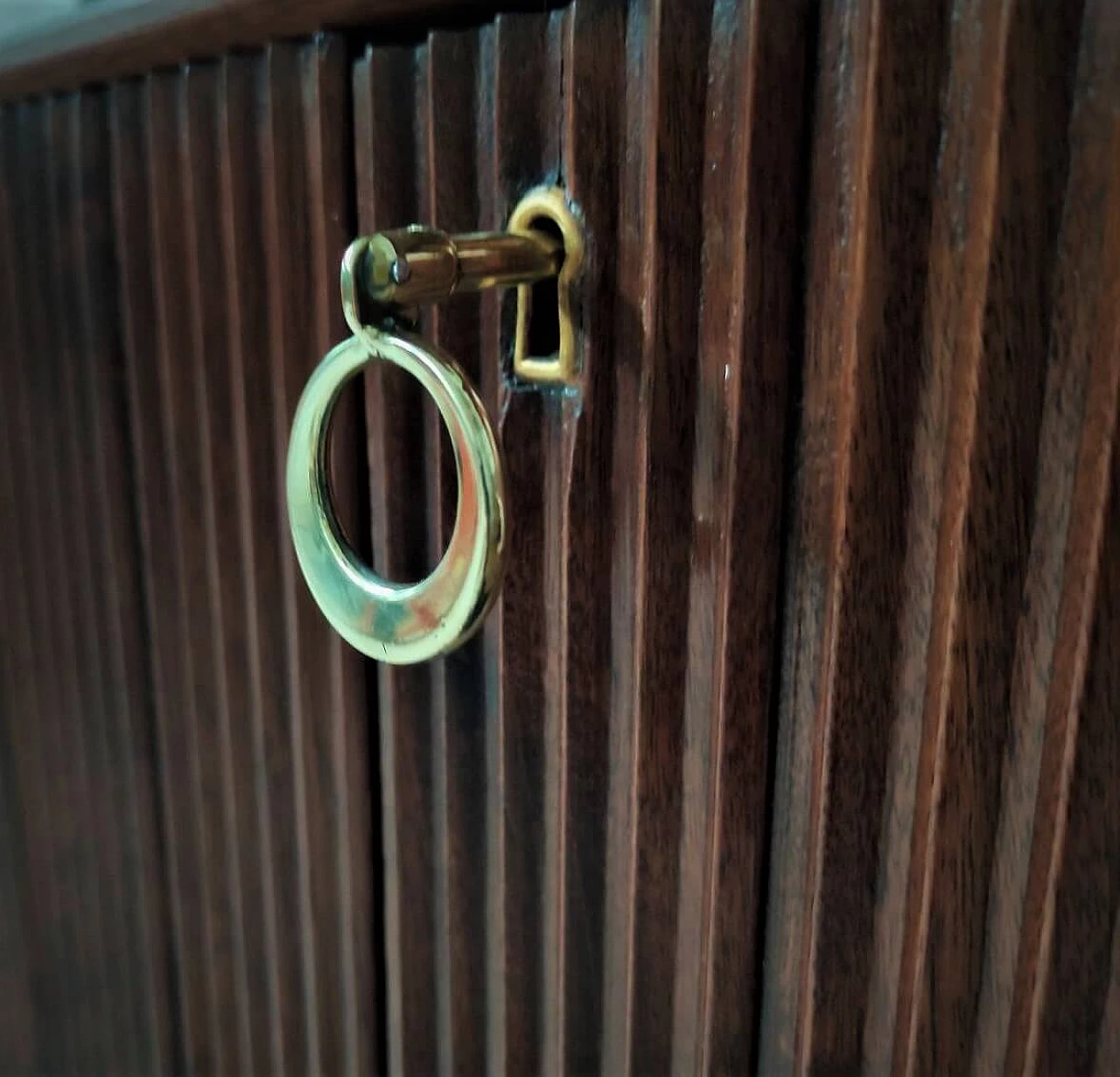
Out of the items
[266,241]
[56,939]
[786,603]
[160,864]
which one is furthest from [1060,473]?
[56,939]

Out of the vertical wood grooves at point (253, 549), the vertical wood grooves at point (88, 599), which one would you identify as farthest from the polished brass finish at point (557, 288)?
the vertical wood grooves at point (88, 599)

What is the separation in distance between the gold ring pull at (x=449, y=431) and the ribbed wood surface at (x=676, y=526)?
34 millimetres

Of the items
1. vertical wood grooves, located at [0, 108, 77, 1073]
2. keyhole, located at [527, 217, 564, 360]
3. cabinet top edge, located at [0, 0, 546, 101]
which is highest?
cabinet top edge, located at [0, 0, 546, 101]

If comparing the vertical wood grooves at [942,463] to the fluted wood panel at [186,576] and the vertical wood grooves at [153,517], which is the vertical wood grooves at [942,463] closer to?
the fluted wood panel at [186,576]

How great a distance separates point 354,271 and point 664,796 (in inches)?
5.3

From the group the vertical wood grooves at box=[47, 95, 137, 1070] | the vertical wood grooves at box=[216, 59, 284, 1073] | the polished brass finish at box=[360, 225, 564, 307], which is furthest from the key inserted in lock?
the vertical wood grooves at box=[47, 95, 137, 1070]

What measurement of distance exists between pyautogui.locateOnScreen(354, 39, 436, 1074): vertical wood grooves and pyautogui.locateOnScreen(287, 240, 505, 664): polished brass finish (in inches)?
2.1

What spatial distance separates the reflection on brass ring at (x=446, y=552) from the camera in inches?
7.4

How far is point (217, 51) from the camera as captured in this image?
0.30 m

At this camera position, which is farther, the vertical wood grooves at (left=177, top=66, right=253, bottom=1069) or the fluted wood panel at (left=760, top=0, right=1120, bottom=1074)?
the vertical wood grooves at (left=177, top=66, right=253, bottom=1069)

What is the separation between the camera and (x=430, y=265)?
0.19 m

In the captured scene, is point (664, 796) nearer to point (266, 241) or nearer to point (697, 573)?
point (697, 573)

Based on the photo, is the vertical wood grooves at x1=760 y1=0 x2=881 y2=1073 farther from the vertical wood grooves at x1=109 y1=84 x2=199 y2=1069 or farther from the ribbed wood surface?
the vertical wood grooves at x1=109 y1=84 x2=199 y2=1069

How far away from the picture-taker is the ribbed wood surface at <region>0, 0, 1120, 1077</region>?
0.57 ft
